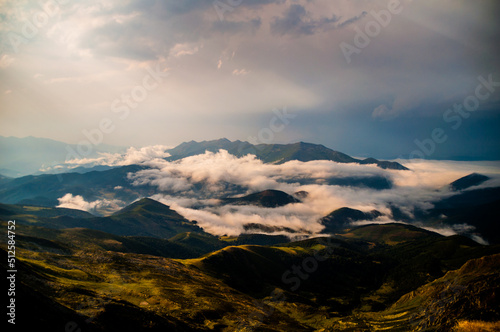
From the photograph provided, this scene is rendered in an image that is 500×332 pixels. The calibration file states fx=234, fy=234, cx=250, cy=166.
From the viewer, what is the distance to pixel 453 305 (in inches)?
4011

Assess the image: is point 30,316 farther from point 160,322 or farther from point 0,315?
point 160,322

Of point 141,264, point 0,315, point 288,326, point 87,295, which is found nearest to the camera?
point 0,315

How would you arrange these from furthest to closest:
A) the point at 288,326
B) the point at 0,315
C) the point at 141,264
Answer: the point at 141,264 → the point at 288,326 → the point at 0,315

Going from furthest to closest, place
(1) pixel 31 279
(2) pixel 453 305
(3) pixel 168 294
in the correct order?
(3) pixel 168 294, (2) pixel 453 305, (1) pixel 31 279

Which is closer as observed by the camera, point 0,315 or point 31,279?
point 0,315

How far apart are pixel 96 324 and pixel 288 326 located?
120845 mm

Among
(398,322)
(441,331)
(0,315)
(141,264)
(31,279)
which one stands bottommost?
(398,322)

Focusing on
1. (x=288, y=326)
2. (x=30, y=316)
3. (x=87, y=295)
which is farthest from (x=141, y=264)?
(x=30, y=316)

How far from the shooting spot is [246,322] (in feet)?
414

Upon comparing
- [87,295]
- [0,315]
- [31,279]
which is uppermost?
[0,315]

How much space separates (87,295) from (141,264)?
97.2m

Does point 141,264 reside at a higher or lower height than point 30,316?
lower

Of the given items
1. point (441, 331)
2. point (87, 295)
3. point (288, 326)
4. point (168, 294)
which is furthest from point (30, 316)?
point (288, 326)

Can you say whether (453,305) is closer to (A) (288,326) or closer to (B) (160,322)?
(A) (288,326)
